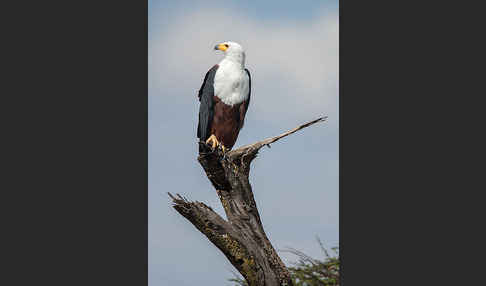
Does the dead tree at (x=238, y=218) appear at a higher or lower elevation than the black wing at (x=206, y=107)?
lower

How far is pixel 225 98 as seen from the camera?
789 centimetres

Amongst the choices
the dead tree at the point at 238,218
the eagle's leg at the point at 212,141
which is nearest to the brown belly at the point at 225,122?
the eagle's leg at the point at 212,141

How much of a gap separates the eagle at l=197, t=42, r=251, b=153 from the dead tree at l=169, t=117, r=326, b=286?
455mm

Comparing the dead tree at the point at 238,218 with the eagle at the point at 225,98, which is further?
the eagle at the point at 225,98

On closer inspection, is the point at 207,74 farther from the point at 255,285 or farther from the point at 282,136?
the point at 255,285

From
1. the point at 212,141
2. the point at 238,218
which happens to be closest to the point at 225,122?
the point at 212,141

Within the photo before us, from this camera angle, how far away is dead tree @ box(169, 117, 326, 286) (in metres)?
6.97

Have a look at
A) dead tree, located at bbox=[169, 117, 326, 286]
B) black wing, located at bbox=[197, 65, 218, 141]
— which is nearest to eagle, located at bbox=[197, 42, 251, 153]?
black wing, located at bbox=[197, 65, 218, 141]

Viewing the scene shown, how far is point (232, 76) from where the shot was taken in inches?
308

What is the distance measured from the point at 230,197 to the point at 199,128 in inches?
46.1

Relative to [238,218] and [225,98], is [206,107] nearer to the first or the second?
[225,98]

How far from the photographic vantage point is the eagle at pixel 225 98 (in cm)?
783

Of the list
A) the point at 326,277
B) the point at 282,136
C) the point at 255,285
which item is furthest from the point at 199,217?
the point at 326,277

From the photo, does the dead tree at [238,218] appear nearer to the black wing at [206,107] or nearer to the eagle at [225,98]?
the eagle at [225,98]
